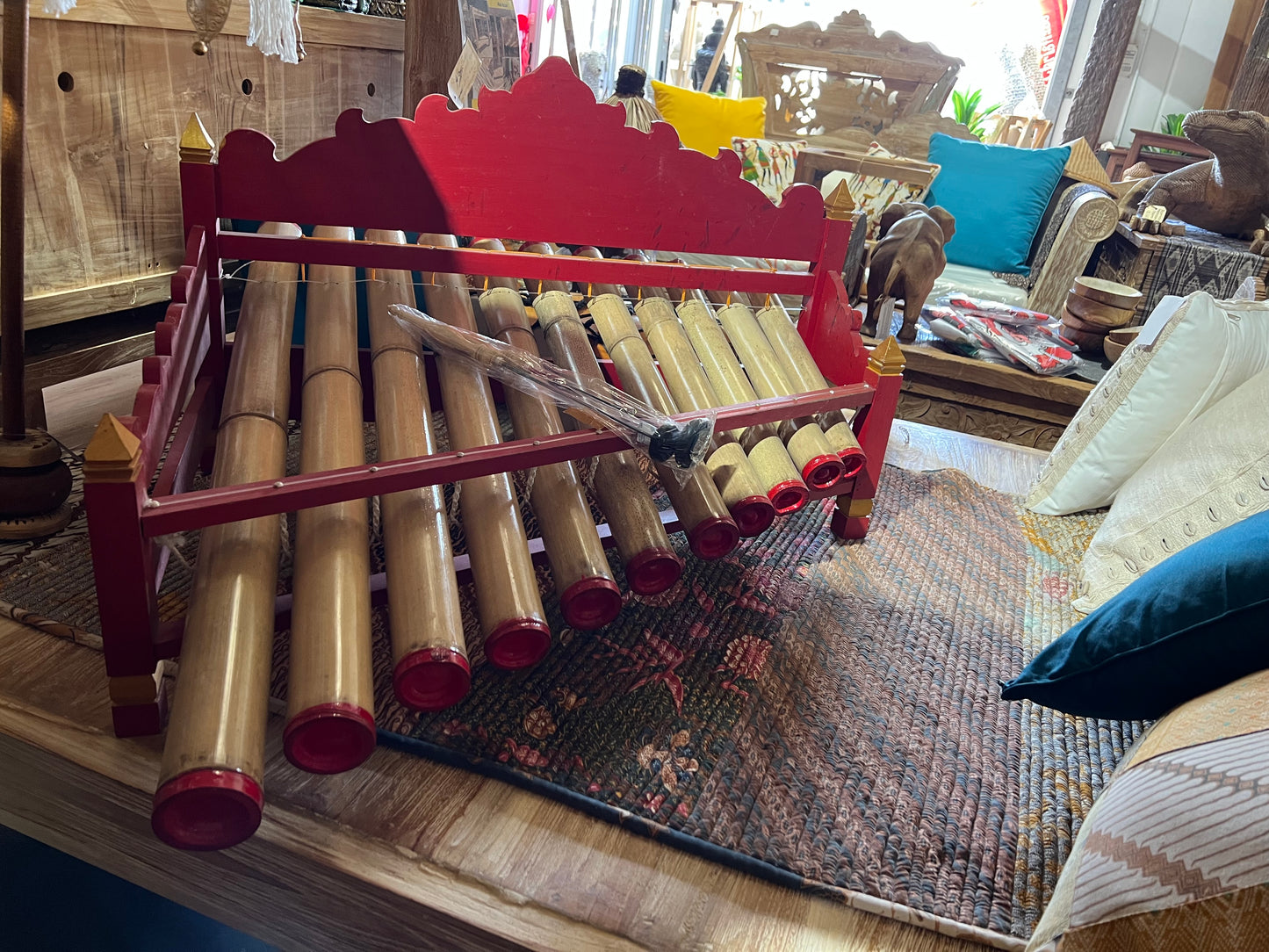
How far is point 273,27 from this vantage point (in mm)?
1538

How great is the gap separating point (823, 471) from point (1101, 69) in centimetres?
549

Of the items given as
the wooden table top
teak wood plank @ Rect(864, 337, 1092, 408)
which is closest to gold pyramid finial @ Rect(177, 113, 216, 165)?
the wooden table top

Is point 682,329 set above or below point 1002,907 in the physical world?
above

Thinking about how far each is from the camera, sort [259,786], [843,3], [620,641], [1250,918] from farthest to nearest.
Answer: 1. [843,3]
2. [620,641]
3. [259,786]
4. [1250,918]

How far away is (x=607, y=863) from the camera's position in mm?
846

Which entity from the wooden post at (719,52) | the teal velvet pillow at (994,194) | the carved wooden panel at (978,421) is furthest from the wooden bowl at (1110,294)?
the wooden post at (719,52)

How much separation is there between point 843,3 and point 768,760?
7525mm

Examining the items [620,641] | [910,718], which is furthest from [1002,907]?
[620,641]

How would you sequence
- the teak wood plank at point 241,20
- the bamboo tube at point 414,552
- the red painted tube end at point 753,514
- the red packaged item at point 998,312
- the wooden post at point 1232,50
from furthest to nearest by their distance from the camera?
the wooden post at point 1232,50 → the red packaged item at point 998,312 → the teak wood plank at point 241,20 → the red painted tube end at point 753,514 → the bamboo tube at point 414,552

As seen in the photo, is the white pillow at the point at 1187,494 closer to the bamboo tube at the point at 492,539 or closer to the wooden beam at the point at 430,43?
the bamboo tube at the point at 492,539

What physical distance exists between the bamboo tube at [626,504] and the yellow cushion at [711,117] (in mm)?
3297

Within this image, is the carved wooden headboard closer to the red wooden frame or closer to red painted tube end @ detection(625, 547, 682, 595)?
the red wooden frame

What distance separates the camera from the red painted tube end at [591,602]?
3.11 ft

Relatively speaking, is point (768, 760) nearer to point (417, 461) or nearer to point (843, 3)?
point (417, 461)
